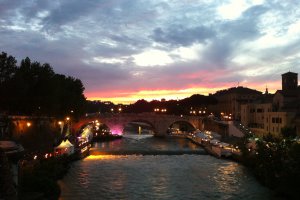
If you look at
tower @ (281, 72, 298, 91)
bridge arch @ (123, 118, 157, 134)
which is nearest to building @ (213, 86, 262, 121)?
bridge arch @ (123, 118, 157, 134)

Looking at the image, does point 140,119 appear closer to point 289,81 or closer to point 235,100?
point 235,100

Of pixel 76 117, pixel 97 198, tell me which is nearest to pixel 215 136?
pixel 76 117

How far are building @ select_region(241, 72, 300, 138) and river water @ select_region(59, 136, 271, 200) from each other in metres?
11.6

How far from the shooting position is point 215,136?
55.9 metres

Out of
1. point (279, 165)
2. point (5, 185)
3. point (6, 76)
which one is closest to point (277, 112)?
point (279, 165)

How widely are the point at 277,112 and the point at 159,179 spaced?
25777 mm

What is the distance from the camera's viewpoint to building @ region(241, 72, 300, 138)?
48.3 m

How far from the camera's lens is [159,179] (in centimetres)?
2966

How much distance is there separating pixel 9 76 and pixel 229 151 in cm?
2093

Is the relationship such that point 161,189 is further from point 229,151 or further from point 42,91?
point 42,91

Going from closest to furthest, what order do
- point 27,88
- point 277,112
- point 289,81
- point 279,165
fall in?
point 279,165 < point 27,88 < point 277,112 < point 289,81

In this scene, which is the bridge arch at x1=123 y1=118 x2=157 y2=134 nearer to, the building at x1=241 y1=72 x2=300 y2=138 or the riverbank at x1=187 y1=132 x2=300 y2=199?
the building at x1=241 y1=72 x2=300 y2=138

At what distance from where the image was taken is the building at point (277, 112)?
1902 inches

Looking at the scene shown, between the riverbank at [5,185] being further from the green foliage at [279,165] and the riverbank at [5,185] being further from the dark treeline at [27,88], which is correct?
the dark treeline at [27,88]
